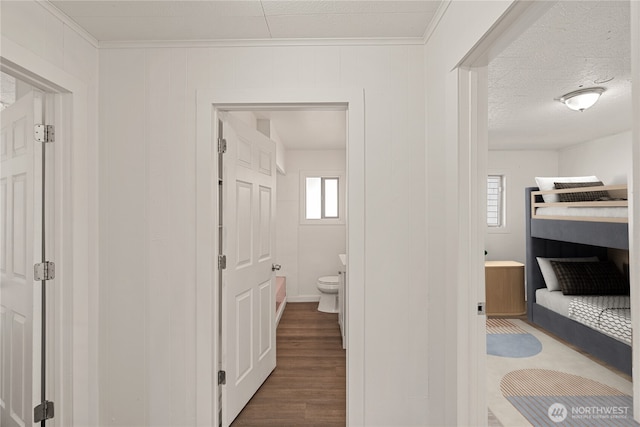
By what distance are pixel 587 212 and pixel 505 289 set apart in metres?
1.56

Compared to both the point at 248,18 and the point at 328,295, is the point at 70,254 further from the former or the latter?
the point at 328,295

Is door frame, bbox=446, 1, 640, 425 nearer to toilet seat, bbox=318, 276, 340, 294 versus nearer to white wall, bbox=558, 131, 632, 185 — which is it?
toilet seat, bbox=318, 276, 340, 294

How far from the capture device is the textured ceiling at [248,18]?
5.14ft

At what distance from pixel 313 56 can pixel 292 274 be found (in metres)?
3.76

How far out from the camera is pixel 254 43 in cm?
187

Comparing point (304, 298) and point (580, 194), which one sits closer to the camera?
point (580, 194)

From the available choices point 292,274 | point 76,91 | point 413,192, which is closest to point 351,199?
point 413,192

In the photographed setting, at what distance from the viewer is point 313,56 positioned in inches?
73.7

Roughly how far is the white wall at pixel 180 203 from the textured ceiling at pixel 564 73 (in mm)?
773

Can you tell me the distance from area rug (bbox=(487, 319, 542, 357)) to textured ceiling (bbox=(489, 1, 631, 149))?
2383 mm

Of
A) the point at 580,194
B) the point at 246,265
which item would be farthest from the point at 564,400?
the point at 246,265

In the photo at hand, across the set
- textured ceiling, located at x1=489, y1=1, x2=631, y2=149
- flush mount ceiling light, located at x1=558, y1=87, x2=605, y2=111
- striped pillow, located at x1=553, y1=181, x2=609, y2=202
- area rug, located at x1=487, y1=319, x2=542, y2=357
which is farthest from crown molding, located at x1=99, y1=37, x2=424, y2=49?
area rug, located at x1=487, y1=319, x2=542, y2=357

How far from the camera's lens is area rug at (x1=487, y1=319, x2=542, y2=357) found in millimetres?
3213

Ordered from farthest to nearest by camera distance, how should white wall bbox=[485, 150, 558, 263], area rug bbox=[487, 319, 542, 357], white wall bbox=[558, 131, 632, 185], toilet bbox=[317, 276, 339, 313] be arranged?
white wall bbox=[485, 150, 558, 263]
toilet bbox=[317, 276, 339, 313]
white wall bbox=[558, 131, 632, 185]
area rug bbox=[487, 319, 542, 357]
